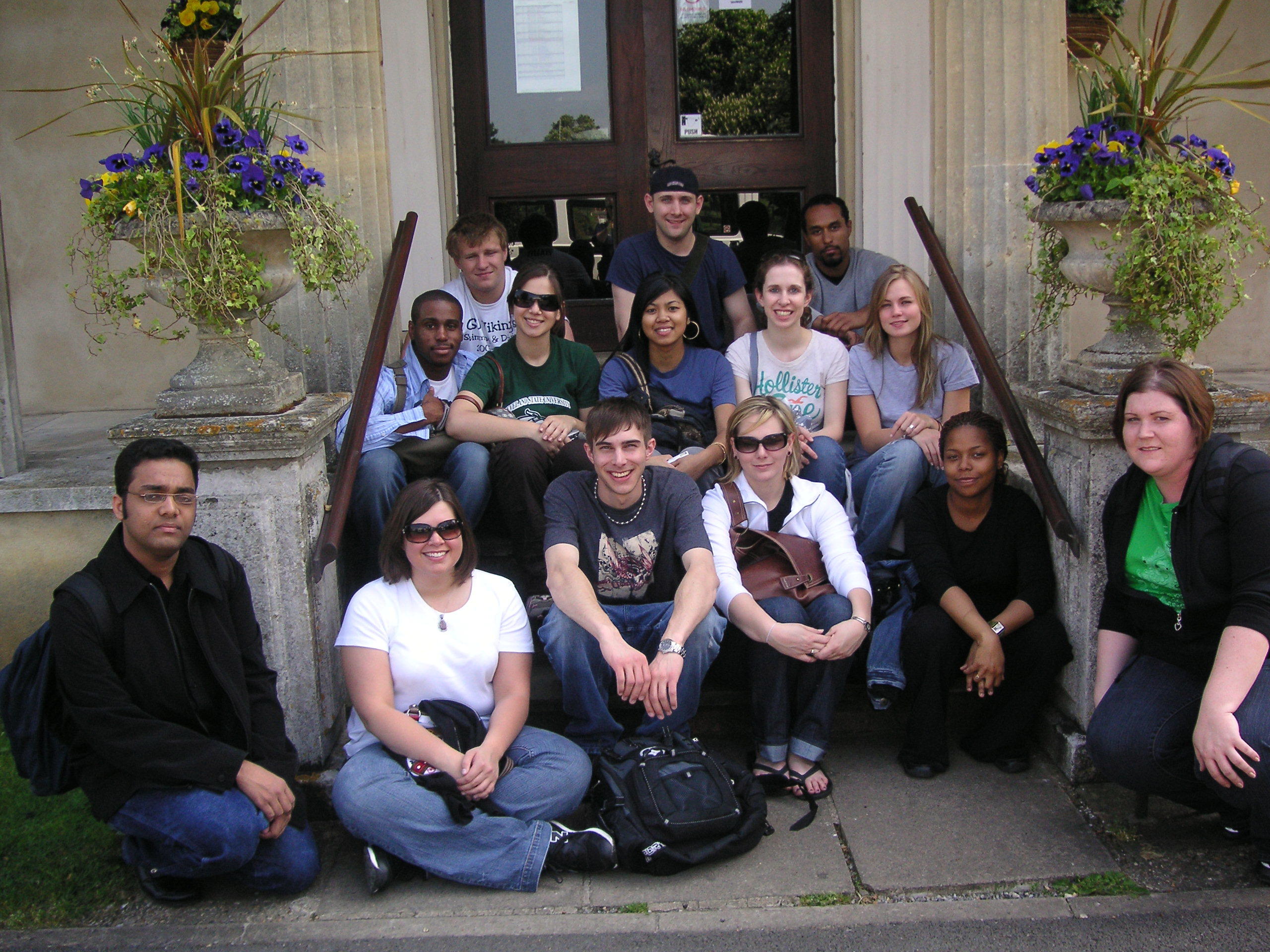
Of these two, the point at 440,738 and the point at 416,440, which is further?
the point at 416,440

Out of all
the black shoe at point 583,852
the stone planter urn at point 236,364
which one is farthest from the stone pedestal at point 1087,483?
the stone planter urn at point 236,364

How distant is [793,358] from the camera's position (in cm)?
430

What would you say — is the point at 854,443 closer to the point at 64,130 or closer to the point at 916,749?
the point at 916,749

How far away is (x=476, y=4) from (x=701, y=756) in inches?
149

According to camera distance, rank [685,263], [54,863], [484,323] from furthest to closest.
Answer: [685,263], [484,323], [54,863]

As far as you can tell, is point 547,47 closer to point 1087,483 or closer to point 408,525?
point 408,525

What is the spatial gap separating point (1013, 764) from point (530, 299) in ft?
7.45

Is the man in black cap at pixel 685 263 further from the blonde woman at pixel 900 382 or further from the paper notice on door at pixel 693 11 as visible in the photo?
the paper notice on door at pixel 693 11

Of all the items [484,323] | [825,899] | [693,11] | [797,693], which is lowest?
[825,899]


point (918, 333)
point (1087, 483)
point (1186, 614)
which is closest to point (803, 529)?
point (1087, 483)

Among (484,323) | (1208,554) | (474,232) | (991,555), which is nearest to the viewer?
(1208,554)

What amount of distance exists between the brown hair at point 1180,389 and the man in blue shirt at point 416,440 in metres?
2.04

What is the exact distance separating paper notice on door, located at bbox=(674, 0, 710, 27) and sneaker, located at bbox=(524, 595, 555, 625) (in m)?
3.11

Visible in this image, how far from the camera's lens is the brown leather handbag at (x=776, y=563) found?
140 inches
